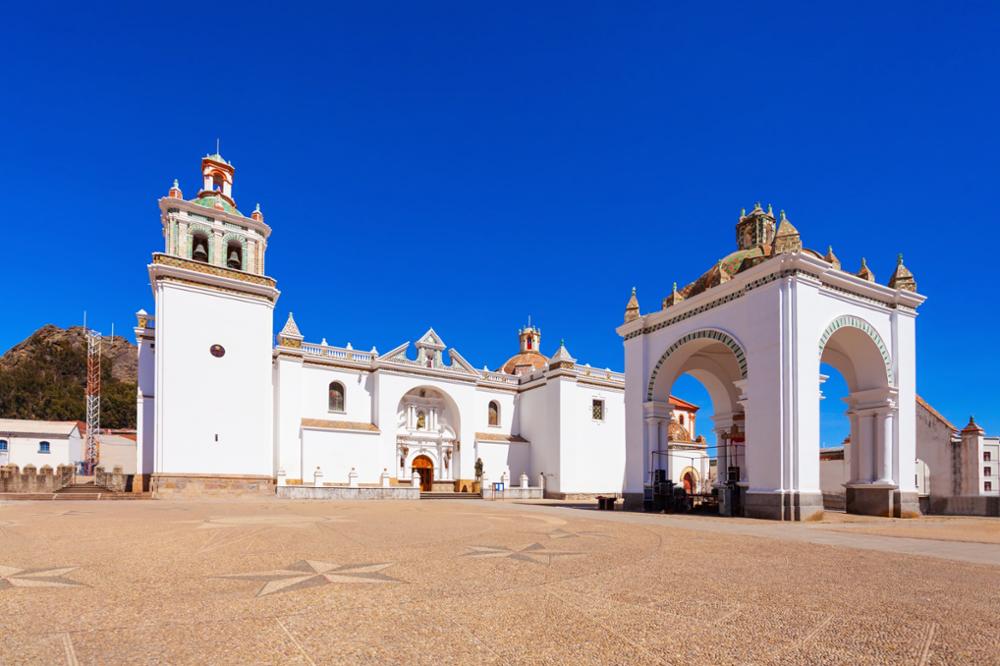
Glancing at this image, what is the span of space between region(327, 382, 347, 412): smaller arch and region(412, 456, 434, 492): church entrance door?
503cm

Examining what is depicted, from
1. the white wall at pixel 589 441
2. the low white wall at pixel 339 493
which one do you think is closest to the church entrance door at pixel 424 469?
the low white wall at pixel 339 493

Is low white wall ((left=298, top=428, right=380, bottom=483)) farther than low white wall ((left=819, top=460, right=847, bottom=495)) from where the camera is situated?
Yes

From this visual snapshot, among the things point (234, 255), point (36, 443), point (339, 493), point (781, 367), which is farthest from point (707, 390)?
point (36, 443)

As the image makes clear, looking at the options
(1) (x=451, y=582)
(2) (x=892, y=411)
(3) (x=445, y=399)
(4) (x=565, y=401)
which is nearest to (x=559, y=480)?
(4) (x=565, y=401)

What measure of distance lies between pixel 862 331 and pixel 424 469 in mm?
22697

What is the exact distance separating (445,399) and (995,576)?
29023 millimetres

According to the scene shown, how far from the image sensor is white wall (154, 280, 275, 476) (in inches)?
945

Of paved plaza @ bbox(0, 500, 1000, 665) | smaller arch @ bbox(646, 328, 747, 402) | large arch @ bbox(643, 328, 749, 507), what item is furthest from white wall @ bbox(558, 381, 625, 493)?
paved plaza @ bbox(0, 500, 1000, 665)

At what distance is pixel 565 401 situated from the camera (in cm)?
3312

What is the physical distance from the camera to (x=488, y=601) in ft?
15.6

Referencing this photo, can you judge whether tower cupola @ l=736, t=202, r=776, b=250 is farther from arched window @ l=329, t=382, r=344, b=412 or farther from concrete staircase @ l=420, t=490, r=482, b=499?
arched window @ l=329, t=382, r=344, b=412

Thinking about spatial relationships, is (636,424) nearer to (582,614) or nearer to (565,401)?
(565,401)

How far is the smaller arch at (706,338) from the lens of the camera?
1672 cm

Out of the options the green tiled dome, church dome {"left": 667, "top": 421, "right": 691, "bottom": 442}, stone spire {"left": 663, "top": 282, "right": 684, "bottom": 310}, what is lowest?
church dome {"left": 667, "top": 421, "right": 691, "bottom": 442}
